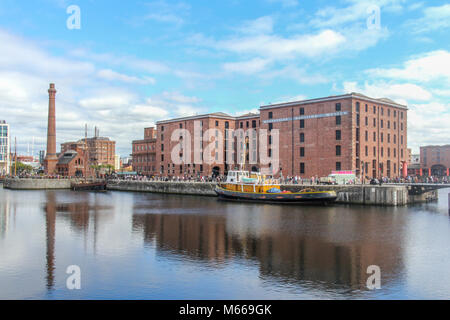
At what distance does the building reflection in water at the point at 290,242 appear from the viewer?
69.6 feet

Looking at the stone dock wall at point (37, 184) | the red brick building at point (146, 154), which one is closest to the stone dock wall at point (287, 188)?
the stone dock wall at point (37, 184)

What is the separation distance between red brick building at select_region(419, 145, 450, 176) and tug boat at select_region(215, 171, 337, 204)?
100 meters

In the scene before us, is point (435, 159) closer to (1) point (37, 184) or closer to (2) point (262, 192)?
(2) point (262, 192)

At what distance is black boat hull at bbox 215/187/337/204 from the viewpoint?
56.0 m

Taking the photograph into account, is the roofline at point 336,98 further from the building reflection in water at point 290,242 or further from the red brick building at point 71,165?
the red brick building at point 71,165

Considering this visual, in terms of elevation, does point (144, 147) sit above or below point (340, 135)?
above

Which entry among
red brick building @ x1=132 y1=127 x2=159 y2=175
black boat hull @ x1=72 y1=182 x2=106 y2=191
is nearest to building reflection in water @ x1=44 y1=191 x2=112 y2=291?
black boat hull @ x1=72 y1=182 x2=106 y2=191

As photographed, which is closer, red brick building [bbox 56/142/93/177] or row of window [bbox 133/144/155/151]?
row of window [bbox 133/144/155/151]

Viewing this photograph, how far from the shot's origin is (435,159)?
151 meters

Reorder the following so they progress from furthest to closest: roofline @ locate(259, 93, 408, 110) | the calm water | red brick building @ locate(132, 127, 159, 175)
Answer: red brick building @ locate(132, 127, 159, 175)
roofline @ locate(259, 93, 408, 110)
the calm water

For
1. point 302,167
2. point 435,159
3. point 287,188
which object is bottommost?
point 287,188

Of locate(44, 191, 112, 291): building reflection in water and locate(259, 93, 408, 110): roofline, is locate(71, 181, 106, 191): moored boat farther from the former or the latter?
locate(44, 191, 112, 291): building reflection in water

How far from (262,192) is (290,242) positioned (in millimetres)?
33108

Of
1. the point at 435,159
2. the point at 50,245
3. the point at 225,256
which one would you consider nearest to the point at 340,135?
the point at 225,256
